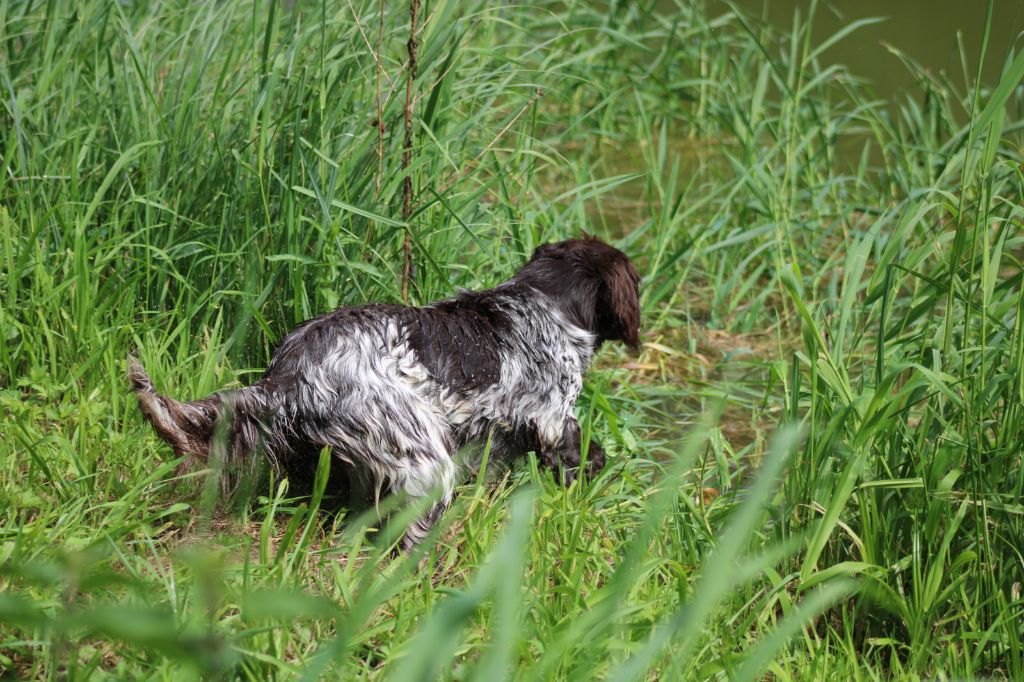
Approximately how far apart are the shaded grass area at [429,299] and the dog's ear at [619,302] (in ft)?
1.07

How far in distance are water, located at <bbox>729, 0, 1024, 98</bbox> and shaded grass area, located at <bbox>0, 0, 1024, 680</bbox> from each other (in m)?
2.19

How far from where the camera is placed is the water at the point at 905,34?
754 centimetres

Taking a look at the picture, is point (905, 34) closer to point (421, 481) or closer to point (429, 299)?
point (429, 299)

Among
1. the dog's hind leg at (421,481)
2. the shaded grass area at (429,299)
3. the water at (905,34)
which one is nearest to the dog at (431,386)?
the dog's hind leg at (421,481)

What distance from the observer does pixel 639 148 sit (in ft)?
21.7

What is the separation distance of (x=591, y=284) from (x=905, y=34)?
5.61 metres

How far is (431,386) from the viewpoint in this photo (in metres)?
3.15

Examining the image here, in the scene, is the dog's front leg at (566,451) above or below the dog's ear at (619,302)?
below

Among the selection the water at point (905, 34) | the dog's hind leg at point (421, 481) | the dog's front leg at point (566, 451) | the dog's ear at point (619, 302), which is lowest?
the dog's front leg at point (566, 451)

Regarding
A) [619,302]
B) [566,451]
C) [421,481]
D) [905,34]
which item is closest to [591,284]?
[619,302]

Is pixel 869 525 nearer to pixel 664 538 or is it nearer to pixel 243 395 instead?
pixel 664 538

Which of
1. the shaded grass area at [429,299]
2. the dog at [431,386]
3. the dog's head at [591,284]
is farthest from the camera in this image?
the dog's head at [591,284]

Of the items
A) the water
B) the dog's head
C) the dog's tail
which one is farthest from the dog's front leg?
the water

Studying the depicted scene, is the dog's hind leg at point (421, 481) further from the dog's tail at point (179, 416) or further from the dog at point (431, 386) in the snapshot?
the dog's tail at point (179, 416)
